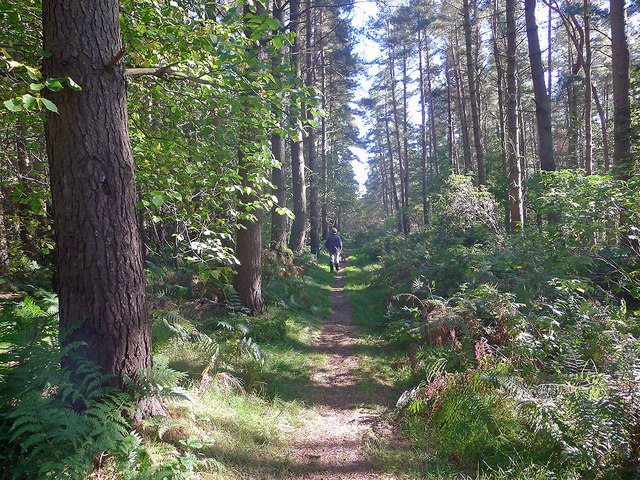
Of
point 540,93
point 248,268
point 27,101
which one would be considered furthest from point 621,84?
point 27,101

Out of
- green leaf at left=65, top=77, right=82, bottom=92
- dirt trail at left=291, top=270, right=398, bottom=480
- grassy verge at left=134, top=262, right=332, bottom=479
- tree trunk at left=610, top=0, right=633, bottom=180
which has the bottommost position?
dirt trail at left=291, top=270, right=398, bottom=480

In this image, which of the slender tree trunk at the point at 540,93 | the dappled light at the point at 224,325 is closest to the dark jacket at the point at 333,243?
the dappled light at the point at 224,325

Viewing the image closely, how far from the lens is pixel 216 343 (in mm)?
4809

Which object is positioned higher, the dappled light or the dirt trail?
the dappled light

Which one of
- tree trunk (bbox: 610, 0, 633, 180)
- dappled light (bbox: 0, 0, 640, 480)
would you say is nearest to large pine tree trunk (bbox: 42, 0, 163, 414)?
dappled light (bbox: 0, 0, 640, 480)

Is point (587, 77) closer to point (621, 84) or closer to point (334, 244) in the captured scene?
point (621, 84)

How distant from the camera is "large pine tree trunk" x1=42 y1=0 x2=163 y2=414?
2.54 m

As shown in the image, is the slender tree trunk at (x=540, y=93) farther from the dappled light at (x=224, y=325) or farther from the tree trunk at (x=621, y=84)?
the dappled light at (x=224, y=325)

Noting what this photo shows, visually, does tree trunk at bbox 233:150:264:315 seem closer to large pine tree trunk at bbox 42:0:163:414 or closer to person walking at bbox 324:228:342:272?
large pine tree trunk at bbox 42:0:163:414

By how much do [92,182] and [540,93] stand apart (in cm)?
1092

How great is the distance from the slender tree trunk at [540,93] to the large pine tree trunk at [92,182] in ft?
33.4

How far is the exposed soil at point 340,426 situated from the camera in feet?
10.4

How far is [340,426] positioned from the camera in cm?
391

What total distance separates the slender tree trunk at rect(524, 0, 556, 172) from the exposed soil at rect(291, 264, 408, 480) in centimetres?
778
